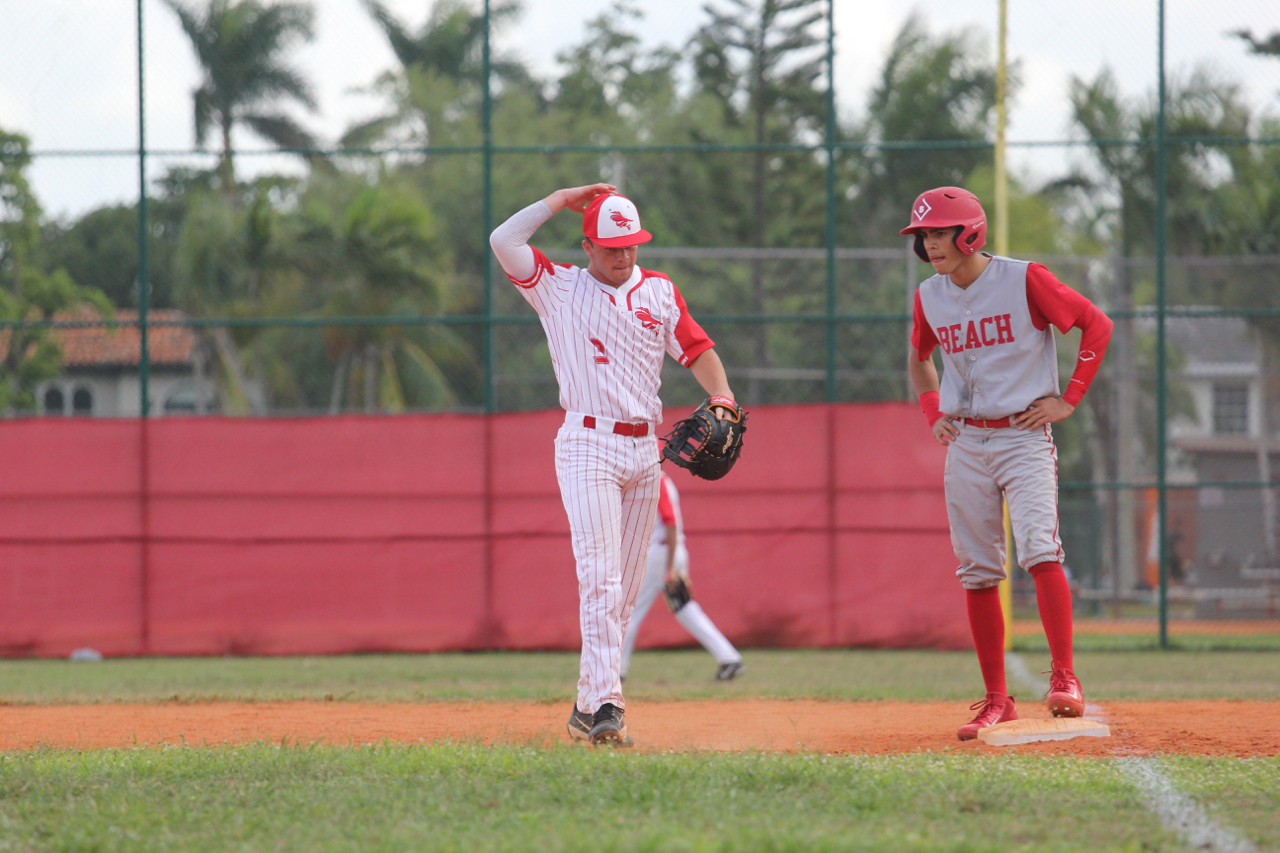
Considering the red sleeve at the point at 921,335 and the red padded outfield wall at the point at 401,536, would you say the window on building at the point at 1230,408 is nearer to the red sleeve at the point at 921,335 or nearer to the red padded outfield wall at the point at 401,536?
the red padded outfield wall at the point at 401,536

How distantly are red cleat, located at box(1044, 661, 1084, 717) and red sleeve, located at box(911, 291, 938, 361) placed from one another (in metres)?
1.38

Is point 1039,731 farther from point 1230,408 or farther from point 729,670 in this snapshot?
point 1230,408

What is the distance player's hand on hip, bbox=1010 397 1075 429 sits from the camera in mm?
4852

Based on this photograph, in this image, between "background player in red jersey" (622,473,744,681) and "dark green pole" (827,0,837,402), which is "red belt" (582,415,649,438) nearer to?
"background player in red jersey" (622,473,744,681)

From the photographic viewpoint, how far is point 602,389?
16.1ft

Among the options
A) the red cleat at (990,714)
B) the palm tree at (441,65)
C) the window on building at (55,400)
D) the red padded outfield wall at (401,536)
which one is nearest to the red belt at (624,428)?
the red cleat at (990,714)

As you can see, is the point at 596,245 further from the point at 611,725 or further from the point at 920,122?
the point at 920,122

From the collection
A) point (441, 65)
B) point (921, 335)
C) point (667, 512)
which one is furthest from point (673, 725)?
point (441, 65)

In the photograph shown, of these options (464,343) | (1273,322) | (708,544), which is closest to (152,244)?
(464,343)

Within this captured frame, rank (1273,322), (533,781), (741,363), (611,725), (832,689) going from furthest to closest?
(741,363)
(1273,322)
(832,689)
(611,725)
(533,781)

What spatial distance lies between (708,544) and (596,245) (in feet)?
21.8

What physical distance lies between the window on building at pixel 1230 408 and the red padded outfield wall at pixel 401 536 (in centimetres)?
1229

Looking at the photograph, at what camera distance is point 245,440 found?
442 inches

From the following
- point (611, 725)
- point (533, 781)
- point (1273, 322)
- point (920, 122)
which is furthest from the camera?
point (920, 122)
